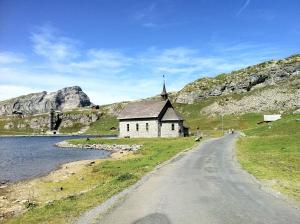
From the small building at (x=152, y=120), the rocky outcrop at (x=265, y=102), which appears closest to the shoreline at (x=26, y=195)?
the small building at (x=152, y=120)

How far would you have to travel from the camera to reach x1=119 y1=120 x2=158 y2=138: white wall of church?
92.8m

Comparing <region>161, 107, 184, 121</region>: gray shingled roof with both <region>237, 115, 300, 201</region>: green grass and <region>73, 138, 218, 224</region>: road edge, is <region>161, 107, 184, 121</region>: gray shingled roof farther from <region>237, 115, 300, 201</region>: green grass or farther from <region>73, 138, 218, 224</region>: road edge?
<region>73, 138, 218, 224</region>: road edge

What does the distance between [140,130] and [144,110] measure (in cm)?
550

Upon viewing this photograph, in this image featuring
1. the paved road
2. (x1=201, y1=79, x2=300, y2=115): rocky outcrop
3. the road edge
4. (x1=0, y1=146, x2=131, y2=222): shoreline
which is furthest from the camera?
(x1=201, y1=79, x2=300, y2=115): rocky outcrop

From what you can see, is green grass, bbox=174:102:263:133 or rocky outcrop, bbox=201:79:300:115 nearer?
green grass, bbox=174:102:263:133

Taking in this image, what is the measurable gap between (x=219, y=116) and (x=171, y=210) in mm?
164316

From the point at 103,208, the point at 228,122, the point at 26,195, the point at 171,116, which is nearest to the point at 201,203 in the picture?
the point at 103,208

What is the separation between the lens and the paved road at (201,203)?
1562cm

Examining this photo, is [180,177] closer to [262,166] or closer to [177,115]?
[262,166]

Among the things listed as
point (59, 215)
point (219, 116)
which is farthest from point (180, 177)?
point (219, 116)

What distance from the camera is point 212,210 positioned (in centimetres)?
1708

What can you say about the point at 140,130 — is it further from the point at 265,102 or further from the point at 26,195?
the point at 265,102

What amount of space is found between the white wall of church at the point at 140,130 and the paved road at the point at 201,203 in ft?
209

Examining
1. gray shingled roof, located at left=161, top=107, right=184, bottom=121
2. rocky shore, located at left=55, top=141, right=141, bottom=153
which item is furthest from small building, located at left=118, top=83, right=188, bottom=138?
rocky shore, located at left=55, top=141, right=141, bottom=153
